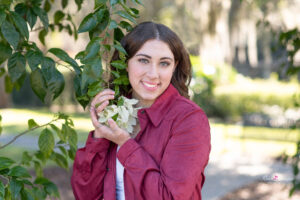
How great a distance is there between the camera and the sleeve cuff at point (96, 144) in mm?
1997

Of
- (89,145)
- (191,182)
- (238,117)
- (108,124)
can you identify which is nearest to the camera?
(191,182)

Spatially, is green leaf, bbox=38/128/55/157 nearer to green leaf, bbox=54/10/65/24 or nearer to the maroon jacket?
the maroon jacket

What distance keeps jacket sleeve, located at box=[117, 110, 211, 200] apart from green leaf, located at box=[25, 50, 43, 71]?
530 mm

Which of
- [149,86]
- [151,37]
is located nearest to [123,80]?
[149,86]

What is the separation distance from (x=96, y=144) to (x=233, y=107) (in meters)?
13.2

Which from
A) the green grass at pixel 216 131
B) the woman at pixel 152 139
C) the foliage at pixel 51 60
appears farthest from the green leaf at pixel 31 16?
the green grass at pixel 216 131

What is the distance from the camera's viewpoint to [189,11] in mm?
21734

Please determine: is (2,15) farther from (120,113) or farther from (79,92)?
(120,113)

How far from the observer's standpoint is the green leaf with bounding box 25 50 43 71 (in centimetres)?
190

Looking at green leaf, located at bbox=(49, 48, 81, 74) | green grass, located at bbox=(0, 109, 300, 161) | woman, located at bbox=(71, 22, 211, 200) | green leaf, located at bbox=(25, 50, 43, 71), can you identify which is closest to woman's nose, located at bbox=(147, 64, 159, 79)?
woman, located at bbox=(71, 22, 211, 200)

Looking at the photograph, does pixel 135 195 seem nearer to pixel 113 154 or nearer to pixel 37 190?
pixel 113 154

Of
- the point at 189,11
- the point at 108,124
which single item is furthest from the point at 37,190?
the point at 189,11

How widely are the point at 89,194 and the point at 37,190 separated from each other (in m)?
0.29

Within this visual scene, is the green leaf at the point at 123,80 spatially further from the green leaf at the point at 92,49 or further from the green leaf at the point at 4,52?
the green leaf at the point at 4,52
